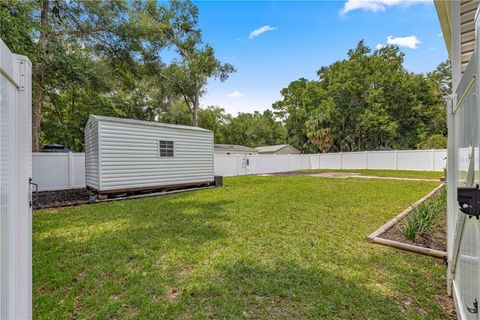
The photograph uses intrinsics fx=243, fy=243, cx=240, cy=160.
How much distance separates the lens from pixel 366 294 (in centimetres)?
238

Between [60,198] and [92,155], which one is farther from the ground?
[92,155]

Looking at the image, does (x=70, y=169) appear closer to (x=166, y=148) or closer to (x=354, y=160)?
(x=166, y=148)

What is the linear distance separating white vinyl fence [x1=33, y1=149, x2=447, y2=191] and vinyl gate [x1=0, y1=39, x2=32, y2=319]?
9.16 metres

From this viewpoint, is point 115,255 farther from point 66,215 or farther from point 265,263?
point 66,215

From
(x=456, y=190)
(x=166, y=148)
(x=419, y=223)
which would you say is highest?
(x=166, y=148)

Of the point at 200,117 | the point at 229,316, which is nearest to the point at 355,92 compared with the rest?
the point at 200,117

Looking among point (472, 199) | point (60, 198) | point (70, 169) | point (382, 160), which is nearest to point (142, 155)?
point (60, 198)

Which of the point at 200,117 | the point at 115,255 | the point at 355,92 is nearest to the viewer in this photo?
the point at 115,255

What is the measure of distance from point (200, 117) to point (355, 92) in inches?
637

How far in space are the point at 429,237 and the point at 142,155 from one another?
Result: 7.78 metres

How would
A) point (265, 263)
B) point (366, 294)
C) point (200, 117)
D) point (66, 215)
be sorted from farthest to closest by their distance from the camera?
point (200, 117) < point (66, 215) < point (265, 263) < point (366, 294)

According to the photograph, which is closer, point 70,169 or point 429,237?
point 429,237

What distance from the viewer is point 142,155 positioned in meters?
8.21

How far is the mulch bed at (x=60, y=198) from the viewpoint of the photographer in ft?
22.0
